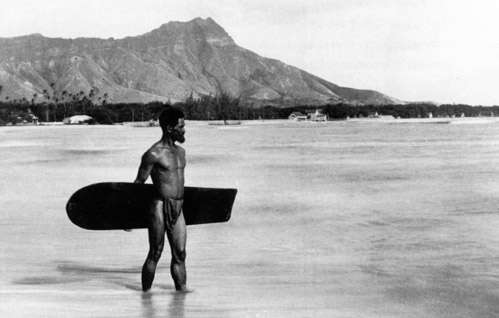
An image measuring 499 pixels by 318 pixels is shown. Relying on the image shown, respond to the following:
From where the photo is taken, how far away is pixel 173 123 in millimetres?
6016

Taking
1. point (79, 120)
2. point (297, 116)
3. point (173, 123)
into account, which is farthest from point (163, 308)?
point (297, 116)

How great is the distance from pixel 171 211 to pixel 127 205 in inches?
18.2

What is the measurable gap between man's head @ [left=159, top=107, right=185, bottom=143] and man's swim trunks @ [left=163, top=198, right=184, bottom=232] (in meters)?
0.51

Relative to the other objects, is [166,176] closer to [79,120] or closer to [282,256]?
[282,256]

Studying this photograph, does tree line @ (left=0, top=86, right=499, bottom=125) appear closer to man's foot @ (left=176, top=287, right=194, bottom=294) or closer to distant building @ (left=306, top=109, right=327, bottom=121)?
distant building @ (left=306, top=109, right=327, bottom=121)

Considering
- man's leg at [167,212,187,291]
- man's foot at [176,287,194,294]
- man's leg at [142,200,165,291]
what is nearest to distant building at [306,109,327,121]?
man's foot at [176,287,194,294]

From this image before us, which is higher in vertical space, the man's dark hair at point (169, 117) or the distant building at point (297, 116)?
the man's dark hair at point (169, 117)

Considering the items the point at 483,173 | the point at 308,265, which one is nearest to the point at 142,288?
the point at 308,265

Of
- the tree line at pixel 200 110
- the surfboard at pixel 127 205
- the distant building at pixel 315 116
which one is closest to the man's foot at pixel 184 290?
the surfboard at pixel 127 205

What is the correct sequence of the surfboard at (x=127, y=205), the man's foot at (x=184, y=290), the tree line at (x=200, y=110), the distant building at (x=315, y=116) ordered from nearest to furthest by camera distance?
the surfboard at (x=127, y=205) < the man's foot at (x=184, y=290) < the tree line at (x=200, y=110) < the distant building at (x=315, y=116)

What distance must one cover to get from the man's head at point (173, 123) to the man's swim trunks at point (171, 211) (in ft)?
1.68

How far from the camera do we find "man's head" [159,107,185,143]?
19.7 feet

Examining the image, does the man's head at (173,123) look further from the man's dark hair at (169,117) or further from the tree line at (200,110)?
the tree line at (200,110)

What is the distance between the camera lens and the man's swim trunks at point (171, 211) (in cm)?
604
